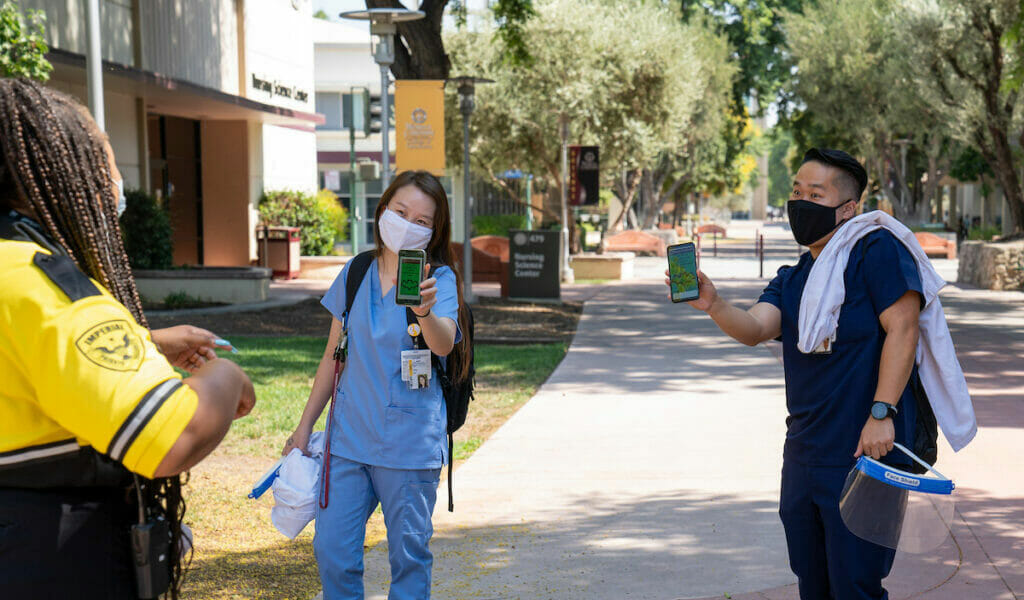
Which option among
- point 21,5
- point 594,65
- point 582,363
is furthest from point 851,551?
point 594,65

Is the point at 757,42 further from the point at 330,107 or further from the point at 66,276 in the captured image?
the point at 66,276

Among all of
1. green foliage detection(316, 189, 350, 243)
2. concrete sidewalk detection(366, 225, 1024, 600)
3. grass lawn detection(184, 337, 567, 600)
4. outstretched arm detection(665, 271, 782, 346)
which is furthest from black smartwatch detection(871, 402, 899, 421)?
green foliage detection(316, 189, 350, 243)

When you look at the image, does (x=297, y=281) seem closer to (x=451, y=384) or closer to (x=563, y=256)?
(x=563, y=256)

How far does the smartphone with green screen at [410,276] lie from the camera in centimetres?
324

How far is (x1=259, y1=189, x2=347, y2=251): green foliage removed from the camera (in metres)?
25.5

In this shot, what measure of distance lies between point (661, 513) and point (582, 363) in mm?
5906

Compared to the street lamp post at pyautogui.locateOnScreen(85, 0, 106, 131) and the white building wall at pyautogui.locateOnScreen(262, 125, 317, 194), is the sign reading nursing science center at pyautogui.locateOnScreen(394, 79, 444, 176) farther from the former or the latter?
the white building wall at pyautogui.locateOnScreen(262, 125, 317, 194)

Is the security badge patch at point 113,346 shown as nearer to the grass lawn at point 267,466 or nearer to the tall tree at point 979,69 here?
the grass lawn at point 267,466

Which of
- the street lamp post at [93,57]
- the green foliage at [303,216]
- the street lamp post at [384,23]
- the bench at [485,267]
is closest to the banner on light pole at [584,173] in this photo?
the bench at [485,267]

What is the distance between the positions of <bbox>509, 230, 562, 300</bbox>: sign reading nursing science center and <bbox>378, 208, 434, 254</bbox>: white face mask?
15347 millimetres

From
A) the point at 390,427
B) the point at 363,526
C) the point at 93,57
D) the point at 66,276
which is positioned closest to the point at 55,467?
the point at 66,276

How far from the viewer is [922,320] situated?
3.45 metres

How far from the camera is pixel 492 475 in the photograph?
22.6ft

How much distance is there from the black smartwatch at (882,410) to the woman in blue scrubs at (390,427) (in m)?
1.32
